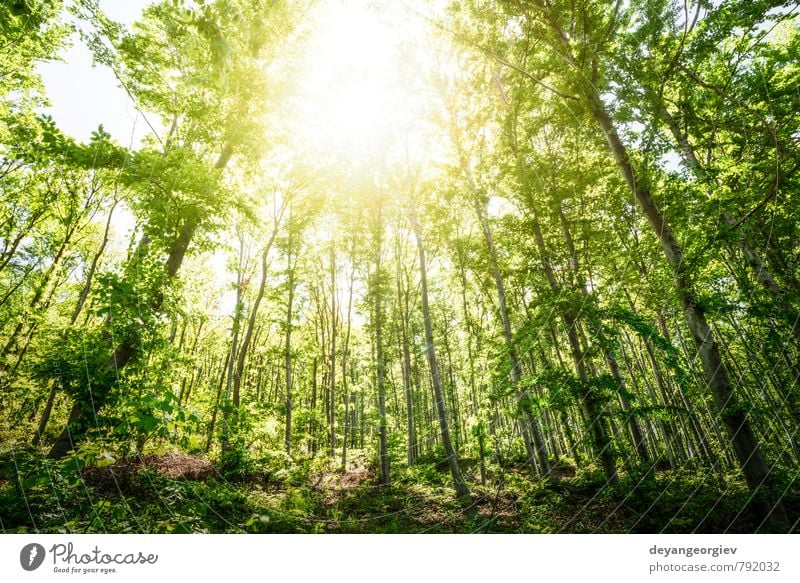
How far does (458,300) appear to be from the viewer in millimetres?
18984

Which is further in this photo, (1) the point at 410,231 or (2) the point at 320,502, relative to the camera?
(1) the point at 410,231

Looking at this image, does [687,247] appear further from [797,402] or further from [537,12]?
[797,402]

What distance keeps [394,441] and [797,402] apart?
13.2 m

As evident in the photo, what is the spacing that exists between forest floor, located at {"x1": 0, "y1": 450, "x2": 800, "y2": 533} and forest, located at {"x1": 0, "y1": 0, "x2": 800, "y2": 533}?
0.22 ft

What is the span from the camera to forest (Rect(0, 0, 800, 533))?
3920 millimetres

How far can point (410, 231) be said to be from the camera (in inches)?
510

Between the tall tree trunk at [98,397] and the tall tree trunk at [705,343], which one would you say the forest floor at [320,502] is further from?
the tall tree trunk at [705,343]

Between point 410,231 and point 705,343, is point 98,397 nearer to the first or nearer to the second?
point 705,343

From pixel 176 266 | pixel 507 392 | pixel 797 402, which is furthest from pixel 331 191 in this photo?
pixel 797 402
